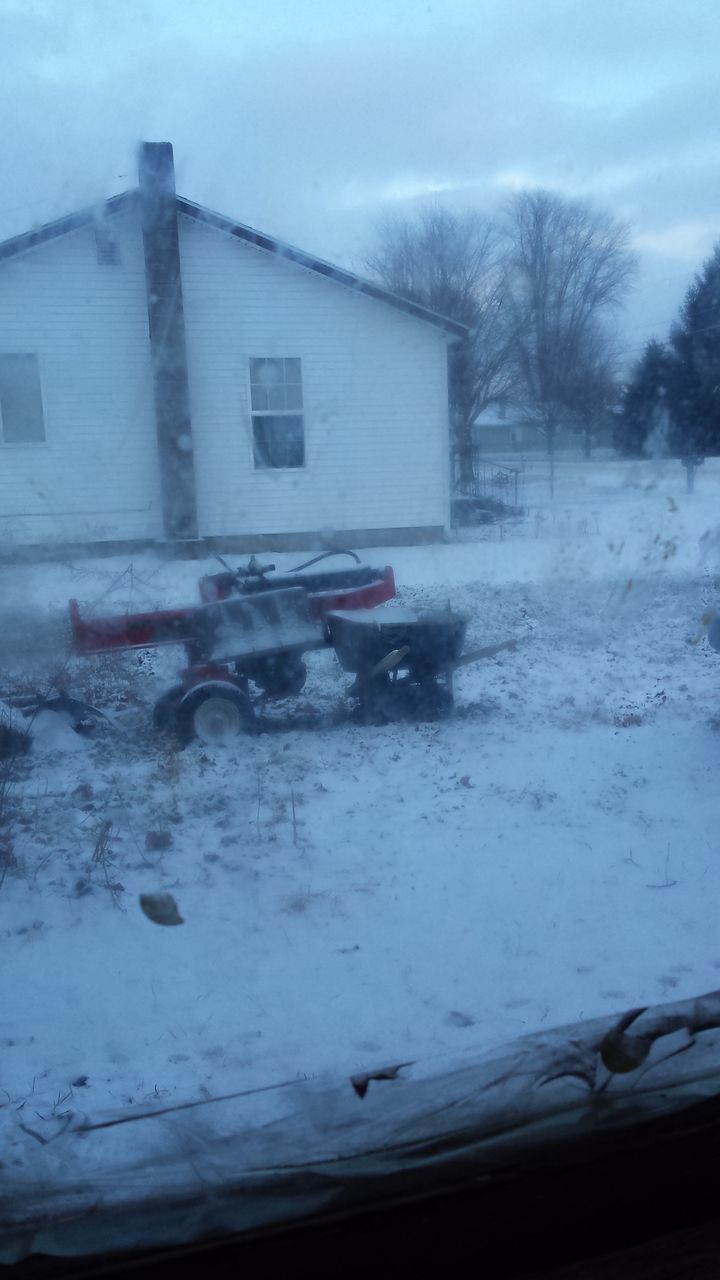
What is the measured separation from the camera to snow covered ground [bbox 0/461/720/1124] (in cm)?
130

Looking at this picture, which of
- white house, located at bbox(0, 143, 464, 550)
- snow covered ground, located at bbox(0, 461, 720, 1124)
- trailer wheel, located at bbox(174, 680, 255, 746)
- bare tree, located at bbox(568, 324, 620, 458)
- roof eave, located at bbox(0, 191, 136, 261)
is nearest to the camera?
snow covered ground, located at bbox(0, 461, 720, 1124)

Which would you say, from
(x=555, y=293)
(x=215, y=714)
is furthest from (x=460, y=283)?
(x=215, y=714)

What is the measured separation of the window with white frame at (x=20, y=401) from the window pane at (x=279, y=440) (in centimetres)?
35

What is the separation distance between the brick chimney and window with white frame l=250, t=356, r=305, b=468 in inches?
4.9

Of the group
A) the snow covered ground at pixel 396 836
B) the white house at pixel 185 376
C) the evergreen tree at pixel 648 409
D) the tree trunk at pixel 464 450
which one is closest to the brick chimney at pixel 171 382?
the white house at pixel 185 376

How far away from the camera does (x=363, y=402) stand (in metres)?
1.81

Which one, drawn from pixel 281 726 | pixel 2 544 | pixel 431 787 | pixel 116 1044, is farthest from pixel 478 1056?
pixel 281 726

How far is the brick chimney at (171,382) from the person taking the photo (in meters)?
1.58

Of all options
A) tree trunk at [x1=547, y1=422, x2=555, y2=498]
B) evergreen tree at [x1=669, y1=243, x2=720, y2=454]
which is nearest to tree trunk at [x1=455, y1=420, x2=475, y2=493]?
tree trunk at [x1=547, y1=422, x2=555, y2=498]

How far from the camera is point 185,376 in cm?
165

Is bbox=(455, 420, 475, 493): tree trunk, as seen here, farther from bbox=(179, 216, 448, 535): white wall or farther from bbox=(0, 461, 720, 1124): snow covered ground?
bbox=(0, 461, 720, 1124): snow covered ground

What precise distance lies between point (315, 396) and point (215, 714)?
2.88 ft

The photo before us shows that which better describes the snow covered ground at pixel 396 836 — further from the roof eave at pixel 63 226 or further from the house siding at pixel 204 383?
the roof eave at pixel 63 226

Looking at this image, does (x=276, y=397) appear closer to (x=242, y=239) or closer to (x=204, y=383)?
(x=204, y=383)
